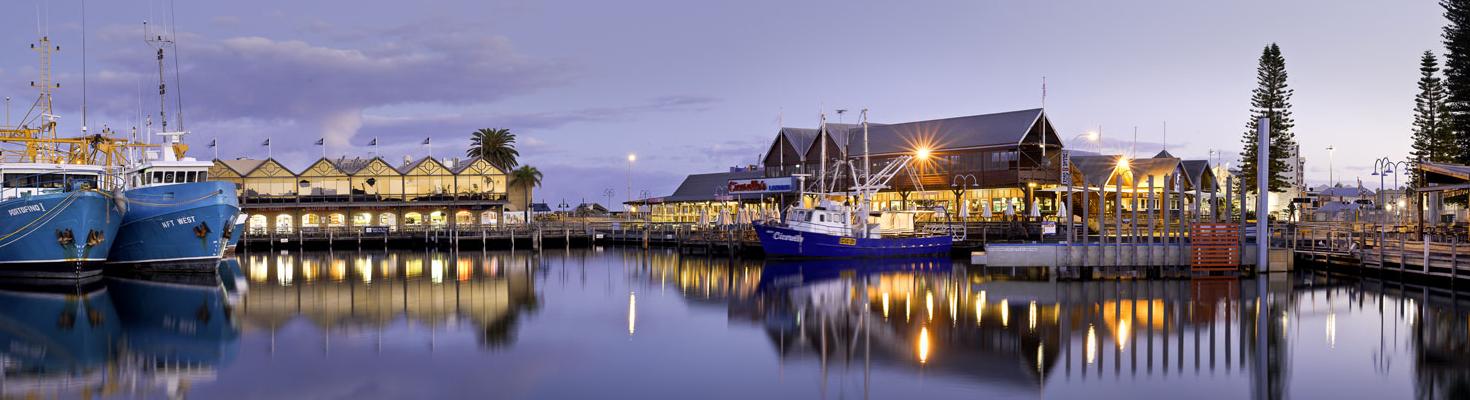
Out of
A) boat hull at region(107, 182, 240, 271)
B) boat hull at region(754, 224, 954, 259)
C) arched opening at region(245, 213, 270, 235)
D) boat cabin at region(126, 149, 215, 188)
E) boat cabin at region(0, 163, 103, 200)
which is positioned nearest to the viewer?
boat cabin at region(0, 163, 103, 200)

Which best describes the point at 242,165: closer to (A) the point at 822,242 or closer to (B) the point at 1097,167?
(A) the point at 822,242

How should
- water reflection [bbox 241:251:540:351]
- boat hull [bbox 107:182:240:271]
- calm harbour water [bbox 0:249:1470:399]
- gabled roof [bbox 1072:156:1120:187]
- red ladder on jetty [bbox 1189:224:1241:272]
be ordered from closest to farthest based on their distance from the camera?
1. calm harbour water [bbox 0:249:1470:399]
2. water reflection [bbox 241:251:540:351]
3. red ladder on jetty [bbox 1189:224:1241:272]
4. boat hull [bbox 107:182:240:271]
5. gabled roof [bbox 1072:156:1120:187]

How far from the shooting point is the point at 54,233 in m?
36.9

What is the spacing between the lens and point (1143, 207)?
62406 mm

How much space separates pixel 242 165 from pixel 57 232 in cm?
4152

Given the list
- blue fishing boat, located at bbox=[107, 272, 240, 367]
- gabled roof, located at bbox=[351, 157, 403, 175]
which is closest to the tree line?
blue fishing boat, located at bbox=[107, 272, 240, 367]

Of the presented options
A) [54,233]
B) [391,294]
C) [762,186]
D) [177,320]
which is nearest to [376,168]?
[762,186]

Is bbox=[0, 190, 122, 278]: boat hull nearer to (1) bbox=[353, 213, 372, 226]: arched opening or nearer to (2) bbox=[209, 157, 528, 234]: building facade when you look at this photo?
(2) bbox=[209, 157, 528, 234]: building facade

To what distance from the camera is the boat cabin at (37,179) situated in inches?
1553

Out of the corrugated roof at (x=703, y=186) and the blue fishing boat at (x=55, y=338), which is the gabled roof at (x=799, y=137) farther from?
the blue fishing boat at (x=55, y=338)

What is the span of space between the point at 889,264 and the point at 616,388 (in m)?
28.4

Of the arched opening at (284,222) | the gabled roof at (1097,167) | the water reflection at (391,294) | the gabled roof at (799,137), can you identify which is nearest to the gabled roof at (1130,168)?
the gabled roof at (1097,167)

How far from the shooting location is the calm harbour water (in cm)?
1772

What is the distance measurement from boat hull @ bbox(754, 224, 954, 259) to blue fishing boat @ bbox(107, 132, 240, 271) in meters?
21.2
